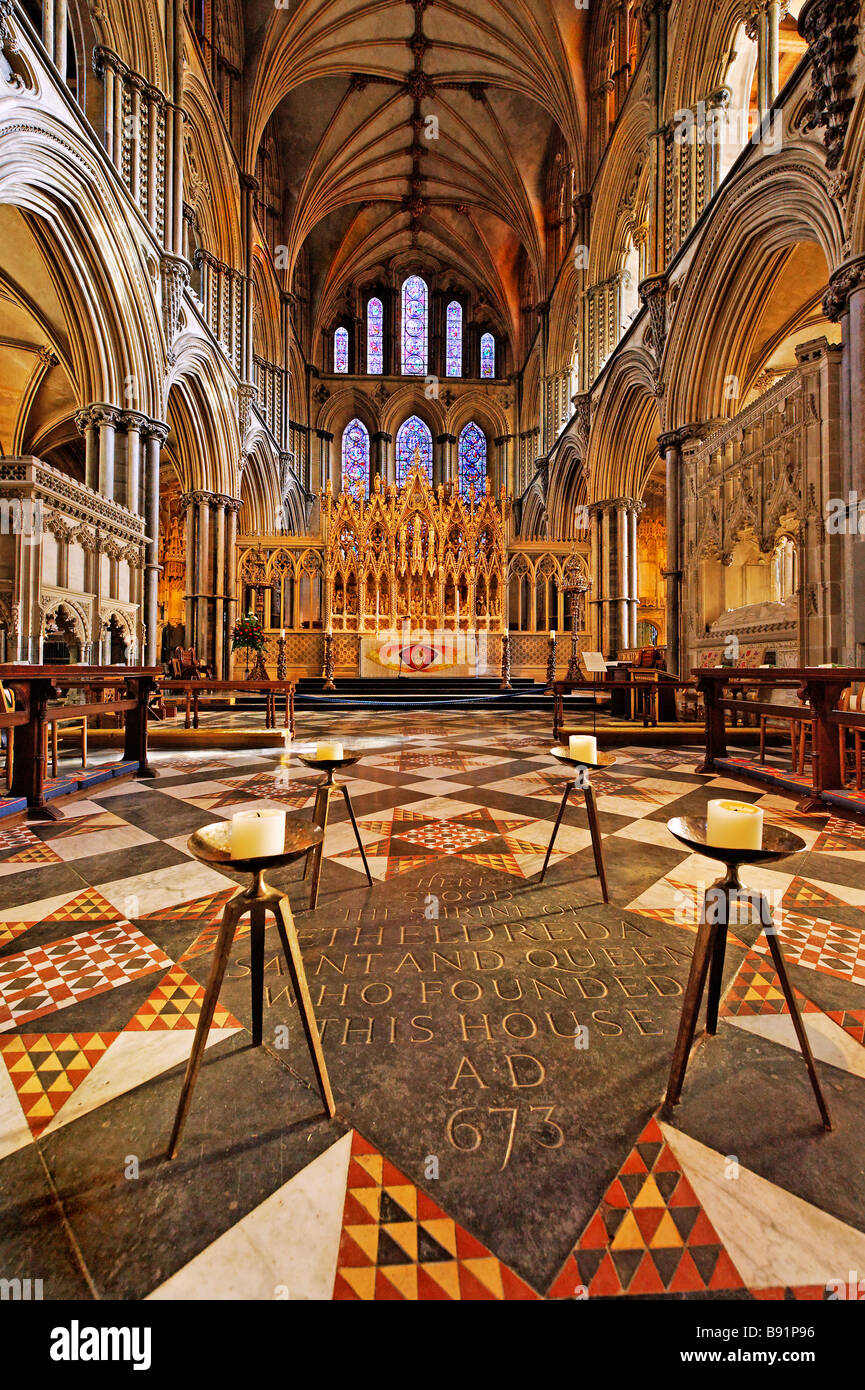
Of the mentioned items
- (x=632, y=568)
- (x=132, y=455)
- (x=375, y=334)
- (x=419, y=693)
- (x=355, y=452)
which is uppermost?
(x=375, y=334)

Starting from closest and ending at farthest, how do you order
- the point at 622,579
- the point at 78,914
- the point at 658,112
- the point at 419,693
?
the point at 78,914, the point at 658,112, the point at 419,693, the point at 622,579

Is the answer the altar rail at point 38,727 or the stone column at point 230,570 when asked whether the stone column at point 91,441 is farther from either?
the altar rail at point 38,727

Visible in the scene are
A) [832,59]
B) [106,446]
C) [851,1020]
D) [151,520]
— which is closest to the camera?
[851,1020]

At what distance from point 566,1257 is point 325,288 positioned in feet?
90.9

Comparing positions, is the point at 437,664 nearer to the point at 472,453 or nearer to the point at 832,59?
the point at 832,59

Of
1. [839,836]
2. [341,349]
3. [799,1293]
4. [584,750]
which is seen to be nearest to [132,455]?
[584,750]

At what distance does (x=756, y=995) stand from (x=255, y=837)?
1.45m

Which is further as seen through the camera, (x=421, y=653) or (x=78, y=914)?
(x=421, y=653)

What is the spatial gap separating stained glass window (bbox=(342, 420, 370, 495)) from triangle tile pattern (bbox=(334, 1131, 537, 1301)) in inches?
1011

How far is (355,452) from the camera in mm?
24531

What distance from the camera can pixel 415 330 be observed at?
2448cm

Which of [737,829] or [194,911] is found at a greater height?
A: [737,829]

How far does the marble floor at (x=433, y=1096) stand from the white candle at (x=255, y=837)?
1.78 ft

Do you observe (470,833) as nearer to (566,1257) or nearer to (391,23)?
(566,1257)
